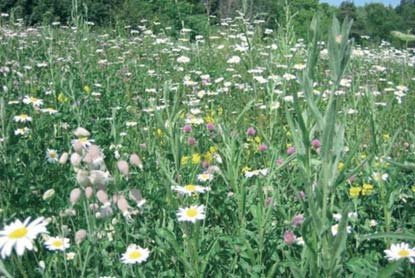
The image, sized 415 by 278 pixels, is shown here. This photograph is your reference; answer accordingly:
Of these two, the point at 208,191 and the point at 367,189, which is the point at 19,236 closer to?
the point at 208,191

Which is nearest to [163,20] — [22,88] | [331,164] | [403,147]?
[22,88]

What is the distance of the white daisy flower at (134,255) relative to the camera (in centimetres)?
191

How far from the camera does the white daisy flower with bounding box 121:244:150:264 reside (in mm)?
1906

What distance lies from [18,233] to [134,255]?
1.60 feet

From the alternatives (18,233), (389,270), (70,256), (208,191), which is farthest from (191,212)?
(389,270)

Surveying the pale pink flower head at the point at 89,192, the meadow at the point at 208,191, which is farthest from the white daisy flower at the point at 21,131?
the pale pink flower head at the point at 89,192

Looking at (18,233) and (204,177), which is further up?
(18,233)

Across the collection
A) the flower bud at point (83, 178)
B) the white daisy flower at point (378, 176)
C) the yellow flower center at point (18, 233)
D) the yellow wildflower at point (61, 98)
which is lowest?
the yellow wildflower at point (61, 98)

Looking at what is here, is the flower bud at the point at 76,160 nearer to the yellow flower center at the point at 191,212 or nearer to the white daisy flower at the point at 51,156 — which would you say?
the yellow flower center at the point at 191,212

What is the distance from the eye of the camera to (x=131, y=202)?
2369mm

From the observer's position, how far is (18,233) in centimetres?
157

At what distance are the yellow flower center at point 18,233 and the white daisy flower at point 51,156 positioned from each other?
1249 mm

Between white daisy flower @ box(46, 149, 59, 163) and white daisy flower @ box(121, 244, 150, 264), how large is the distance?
0.99m

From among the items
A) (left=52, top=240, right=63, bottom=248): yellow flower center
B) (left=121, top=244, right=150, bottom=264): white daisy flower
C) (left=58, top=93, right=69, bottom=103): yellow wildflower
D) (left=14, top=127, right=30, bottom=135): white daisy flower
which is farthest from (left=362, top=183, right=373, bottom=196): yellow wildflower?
(left=58, top=93, right=69, bottom=103): yellow wildflower
